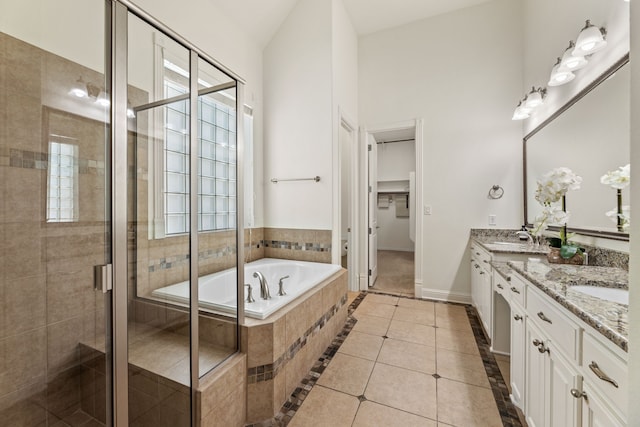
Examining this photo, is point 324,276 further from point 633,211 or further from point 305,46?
point 305,46

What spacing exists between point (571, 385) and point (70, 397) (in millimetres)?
2164

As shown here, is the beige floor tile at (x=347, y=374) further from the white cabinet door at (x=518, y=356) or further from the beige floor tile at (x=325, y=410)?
the white cabinet door at (x=518, y=356)

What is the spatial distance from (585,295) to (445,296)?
8.40 ft

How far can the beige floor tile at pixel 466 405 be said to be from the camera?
1.47 metres

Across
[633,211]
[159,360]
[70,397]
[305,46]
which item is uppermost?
[305,46]

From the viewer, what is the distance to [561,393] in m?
0.98

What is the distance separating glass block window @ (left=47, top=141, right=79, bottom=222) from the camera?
131 centimetres

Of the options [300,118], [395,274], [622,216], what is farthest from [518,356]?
[395,274]

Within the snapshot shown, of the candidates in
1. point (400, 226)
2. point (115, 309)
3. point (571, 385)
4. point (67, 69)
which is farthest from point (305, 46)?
point (400, 226)

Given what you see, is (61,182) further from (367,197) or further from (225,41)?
(367,197)

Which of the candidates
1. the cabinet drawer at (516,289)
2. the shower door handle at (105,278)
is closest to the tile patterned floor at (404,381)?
the cabinet drawer at (516,289)

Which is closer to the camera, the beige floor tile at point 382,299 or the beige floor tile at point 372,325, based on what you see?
the beige floor tile at point 372,325

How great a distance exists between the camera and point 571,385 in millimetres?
919

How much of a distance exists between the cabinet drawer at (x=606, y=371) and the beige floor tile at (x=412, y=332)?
5.20 ft
